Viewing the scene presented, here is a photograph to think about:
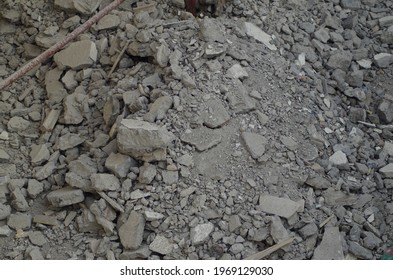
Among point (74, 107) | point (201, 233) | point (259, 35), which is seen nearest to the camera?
point (201, 233)

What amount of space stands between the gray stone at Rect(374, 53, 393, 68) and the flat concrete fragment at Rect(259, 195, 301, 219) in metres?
1.50

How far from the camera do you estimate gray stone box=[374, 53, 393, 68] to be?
4.36 meters

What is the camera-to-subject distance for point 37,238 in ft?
11.1

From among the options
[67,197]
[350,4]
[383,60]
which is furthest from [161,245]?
[350,4]

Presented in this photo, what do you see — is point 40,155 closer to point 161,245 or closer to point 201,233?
point 161,245

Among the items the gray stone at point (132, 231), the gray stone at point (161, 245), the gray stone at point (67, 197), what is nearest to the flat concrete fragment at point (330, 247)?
the gray stone at point (161, 245)

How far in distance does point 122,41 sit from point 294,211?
5.10ft

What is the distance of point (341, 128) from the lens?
3896 mm

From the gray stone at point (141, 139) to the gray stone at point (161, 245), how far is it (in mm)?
468

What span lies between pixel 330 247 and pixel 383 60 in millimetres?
1657

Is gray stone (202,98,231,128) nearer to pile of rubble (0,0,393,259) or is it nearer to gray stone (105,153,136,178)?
pile of rubble (0,0,393,259)

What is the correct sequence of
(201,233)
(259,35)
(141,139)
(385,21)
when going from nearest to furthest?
(201,233)
(141,139)
(259,35)
(385,21)

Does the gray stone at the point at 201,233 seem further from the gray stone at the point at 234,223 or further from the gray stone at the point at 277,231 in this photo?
the gray stone at the point at 277,231

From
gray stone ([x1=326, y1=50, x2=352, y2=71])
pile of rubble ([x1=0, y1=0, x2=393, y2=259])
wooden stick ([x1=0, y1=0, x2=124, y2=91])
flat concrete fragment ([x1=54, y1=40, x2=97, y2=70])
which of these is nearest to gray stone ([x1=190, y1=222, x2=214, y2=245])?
pile of rubble ([x1=0, y1=0, x2=393, y2=259])
